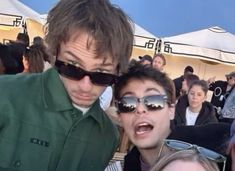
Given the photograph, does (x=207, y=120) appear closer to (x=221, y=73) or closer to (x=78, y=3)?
(x=78, y=3)

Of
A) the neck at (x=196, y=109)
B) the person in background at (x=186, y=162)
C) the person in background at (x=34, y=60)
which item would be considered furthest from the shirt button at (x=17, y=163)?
the neck at (x=196, y=109)

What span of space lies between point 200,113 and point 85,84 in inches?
157

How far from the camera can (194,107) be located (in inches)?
241

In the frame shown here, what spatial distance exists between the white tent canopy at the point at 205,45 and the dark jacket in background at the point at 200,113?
4.21 m

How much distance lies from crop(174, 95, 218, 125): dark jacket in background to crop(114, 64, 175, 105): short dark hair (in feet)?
9.60

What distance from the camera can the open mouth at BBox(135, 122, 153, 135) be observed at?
2.43m

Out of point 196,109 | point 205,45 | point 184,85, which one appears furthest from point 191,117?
point 205,45

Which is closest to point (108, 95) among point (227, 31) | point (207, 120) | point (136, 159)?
point (207, 120)

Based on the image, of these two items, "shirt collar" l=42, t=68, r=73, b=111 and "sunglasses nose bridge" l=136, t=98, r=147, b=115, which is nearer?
"shirt collar" l=42, t=68, r=73, b=111

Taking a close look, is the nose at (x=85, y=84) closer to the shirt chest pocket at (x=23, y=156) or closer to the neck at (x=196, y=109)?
the shirt chest pocket at (x=23, y=156)

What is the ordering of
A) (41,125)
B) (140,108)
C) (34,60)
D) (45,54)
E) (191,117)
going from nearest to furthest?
(41,125), (140,108), (45,54), (34,60), (191,117)

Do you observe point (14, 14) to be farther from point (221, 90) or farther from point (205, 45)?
point (221, 90)

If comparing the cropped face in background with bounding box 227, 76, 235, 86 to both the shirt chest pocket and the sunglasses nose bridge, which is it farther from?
the shirt chest pocket

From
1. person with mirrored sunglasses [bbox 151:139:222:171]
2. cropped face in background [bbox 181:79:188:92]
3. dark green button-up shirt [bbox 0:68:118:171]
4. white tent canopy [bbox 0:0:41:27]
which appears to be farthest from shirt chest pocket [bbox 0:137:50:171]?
white tent canopy [bbox 0:0:41:27]
